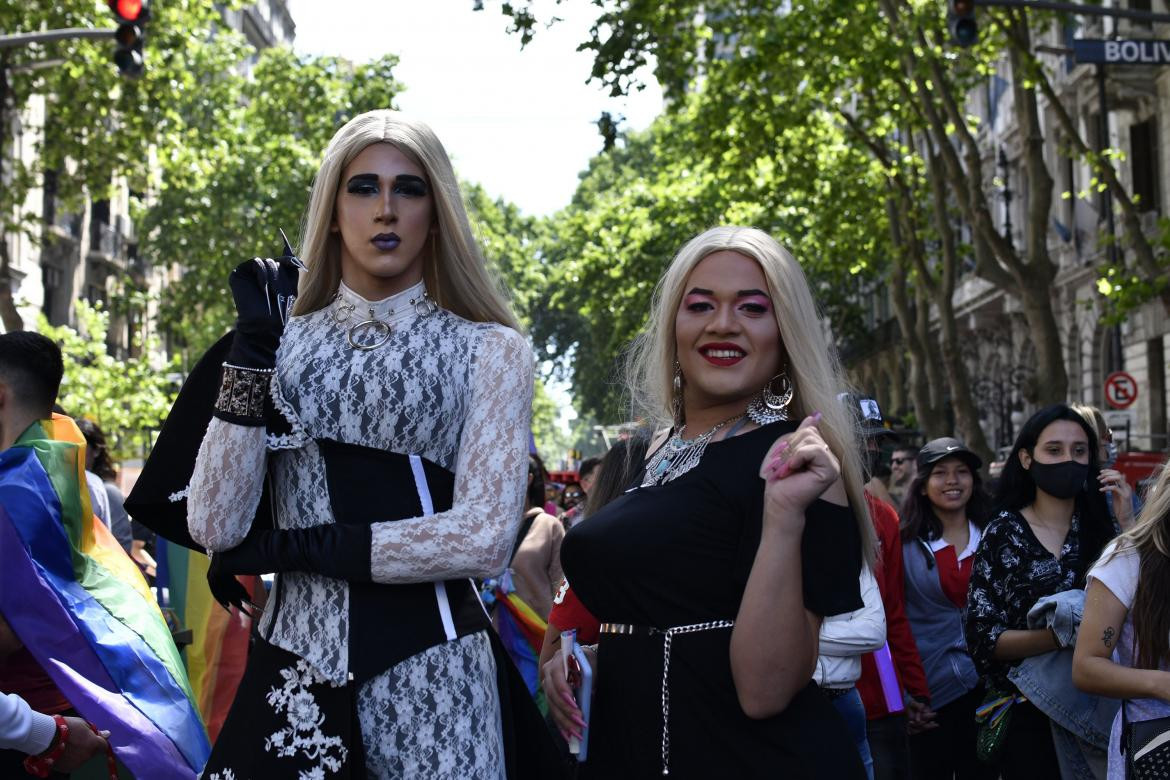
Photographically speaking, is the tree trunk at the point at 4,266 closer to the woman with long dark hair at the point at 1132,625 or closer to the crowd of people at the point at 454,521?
the woman with long dark hair at the point at 1132,625

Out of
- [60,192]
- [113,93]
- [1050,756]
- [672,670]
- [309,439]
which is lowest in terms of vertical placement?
[1050,756]

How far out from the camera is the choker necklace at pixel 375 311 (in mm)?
3445

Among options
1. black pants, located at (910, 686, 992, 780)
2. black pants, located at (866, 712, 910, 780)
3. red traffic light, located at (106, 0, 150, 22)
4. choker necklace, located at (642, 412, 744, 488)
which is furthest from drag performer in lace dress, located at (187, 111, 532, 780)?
red traffic light, located at (106, 0, 150, 22)

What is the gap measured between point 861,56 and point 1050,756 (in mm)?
18318

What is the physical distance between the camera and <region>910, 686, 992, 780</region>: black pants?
25.7ft

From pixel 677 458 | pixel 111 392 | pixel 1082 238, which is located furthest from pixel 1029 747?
pixel 111 392

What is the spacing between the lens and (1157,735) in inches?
187

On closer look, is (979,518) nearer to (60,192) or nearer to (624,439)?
(624,439)

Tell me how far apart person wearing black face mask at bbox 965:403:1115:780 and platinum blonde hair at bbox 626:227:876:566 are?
313cm

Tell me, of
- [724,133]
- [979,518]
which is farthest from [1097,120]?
[979,518]

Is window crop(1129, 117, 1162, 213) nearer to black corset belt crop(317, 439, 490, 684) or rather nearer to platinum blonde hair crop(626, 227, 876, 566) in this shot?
platinum blonde hair crop(626, 227, 876, 566)

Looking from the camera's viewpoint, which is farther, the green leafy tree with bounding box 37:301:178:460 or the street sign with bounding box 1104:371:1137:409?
the green leafy tree with bounding box 37:301:178:460

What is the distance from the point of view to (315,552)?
3.18 meters

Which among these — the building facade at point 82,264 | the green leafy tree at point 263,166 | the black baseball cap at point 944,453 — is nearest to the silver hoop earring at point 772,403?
the black baseball cap at point 944,453
